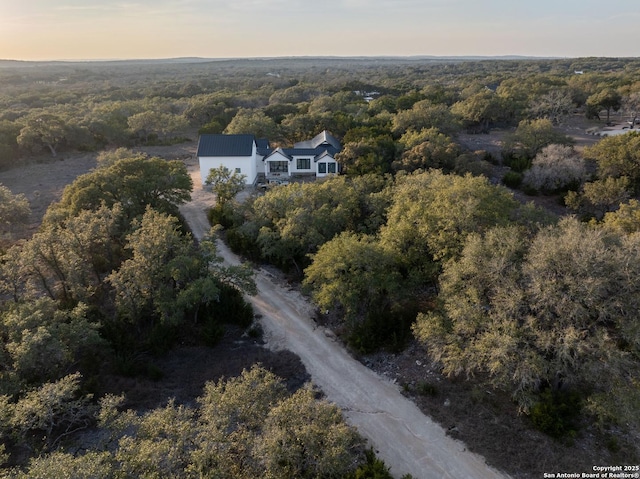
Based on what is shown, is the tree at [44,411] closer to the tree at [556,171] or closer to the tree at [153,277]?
the tree at [153,277]

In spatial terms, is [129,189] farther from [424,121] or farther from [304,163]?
[424,121]

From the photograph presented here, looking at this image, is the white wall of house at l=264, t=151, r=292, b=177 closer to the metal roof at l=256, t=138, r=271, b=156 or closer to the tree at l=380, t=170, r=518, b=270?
the metal roof at l=256, t=138, r=271, b=156

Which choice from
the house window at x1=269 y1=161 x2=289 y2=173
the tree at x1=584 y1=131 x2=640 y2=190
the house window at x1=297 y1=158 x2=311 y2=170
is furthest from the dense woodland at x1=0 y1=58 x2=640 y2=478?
the house window at x1=269 y1=161 x2=289 y2=173

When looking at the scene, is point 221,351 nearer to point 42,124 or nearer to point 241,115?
point 241,115

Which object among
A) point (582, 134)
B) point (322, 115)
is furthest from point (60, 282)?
point (582, 134)

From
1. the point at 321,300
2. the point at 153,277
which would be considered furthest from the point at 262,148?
the point at 321,300
